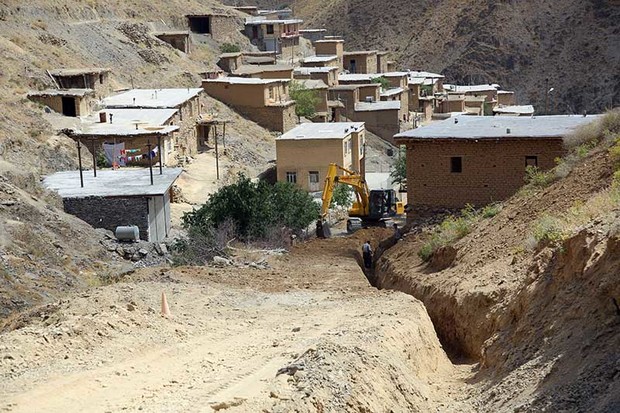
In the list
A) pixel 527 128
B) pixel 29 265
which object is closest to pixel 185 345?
pixel 29 265

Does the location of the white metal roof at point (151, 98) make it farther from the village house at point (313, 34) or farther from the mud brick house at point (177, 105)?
the village house at point (313, 34)

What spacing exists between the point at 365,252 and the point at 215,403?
1451 centimetres

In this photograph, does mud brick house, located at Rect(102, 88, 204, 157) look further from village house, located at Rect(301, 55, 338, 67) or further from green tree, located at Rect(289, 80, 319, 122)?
village house, located at Rect(301, 55, 338, 67)

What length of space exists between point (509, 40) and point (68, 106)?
169ft

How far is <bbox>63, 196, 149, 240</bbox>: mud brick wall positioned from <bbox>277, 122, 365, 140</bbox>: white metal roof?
16.2 metres

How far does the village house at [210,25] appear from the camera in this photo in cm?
7156

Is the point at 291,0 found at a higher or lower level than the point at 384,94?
higher

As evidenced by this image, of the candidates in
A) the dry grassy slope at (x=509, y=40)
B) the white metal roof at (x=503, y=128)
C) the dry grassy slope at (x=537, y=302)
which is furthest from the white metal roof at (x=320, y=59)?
the dry grassy slope at (x=537, y=302)

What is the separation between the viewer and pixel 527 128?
26.5 meters

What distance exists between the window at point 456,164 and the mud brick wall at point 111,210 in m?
8.92

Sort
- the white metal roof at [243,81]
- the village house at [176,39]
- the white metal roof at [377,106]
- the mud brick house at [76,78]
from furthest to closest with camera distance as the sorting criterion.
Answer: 1. the village house at [176,39]
2. the white metal roof at [377,106]
3. the white metal roof at [243,81]
4. the mud brick house at [76,78]

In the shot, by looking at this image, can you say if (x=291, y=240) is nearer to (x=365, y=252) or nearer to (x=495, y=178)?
(x=365, y=252)

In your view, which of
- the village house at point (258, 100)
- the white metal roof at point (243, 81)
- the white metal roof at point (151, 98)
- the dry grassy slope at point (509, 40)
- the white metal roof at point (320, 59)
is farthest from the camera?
the dry grassy slope at point (509, 40)

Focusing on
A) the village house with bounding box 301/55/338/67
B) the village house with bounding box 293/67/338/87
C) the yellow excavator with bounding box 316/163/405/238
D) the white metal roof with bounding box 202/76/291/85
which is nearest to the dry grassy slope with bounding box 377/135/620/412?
the yellow excavator with bounding box 316/163/405/238
